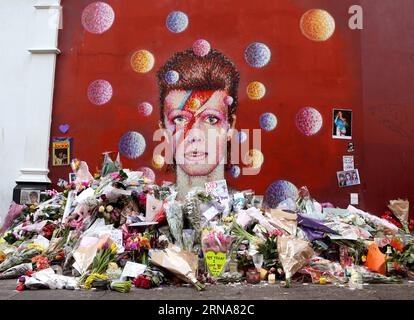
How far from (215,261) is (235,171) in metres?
3.12

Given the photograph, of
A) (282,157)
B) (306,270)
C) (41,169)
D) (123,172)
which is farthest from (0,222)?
(306,270)

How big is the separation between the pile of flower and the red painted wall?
1.67 metres

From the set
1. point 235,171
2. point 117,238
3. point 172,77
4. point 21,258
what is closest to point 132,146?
point 172,77

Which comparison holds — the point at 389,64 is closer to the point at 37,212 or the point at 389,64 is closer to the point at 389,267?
the point at 389,267

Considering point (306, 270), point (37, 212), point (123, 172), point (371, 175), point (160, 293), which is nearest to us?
point (160, 293)

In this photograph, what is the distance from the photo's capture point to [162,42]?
26.2ft

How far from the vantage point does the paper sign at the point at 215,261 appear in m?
4.75

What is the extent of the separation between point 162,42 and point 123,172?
3.33 m

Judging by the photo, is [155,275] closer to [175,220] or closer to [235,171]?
[175,220]

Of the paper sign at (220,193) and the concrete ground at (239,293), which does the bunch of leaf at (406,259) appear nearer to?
the concrete ground at (239,293)

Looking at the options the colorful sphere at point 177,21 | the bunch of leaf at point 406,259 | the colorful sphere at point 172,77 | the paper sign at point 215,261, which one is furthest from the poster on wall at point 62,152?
the bunch of leaf at point 406,259

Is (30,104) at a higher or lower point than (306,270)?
higher

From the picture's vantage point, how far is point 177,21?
26.3 ft

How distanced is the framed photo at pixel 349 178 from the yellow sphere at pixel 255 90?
6.63 ft
